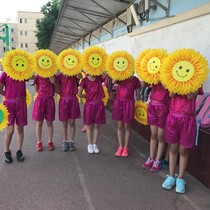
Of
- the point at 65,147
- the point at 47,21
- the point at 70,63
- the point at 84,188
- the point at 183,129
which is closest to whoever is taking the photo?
the point at 183,129

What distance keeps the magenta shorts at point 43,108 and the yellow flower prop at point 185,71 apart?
7.60ft

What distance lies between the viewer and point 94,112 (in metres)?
5.36

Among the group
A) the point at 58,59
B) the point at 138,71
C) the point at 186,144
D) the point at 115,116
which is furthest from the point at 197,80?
the point at 58,59

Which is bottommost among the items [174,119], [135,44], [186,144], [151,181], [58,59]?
[151,181]

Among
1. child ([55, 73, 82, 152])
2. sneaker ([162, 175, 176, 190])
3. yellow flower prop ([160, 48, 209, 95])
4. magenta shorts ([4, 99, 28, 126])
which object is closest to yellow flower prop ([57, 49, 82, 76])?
child ([55, 73, 82, 152])

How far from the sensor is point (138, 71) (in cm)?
452

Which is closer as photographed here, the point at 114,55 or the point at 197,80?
the point at 197,80

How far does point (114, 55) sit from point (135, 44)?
3.40 m

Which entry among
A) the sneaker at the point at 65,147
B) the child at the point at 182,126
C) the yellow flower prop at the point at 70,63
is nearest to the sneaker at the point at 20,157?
the sneaker at the point at 65,147

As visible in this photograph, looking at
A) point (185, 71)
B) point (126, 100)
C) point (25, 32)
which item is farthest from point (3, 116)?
point (25, 32)

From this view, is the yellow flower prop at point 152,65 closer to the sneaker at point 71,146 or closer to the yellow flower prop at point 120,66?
the yellow flower prop at point 120,66

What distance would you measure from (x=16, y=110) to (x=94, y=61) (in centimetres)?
147

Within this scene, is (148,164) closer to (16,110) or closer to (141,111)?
(141,111)

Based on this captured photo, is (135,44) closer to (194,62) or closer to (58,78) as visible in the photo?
(58,78)
